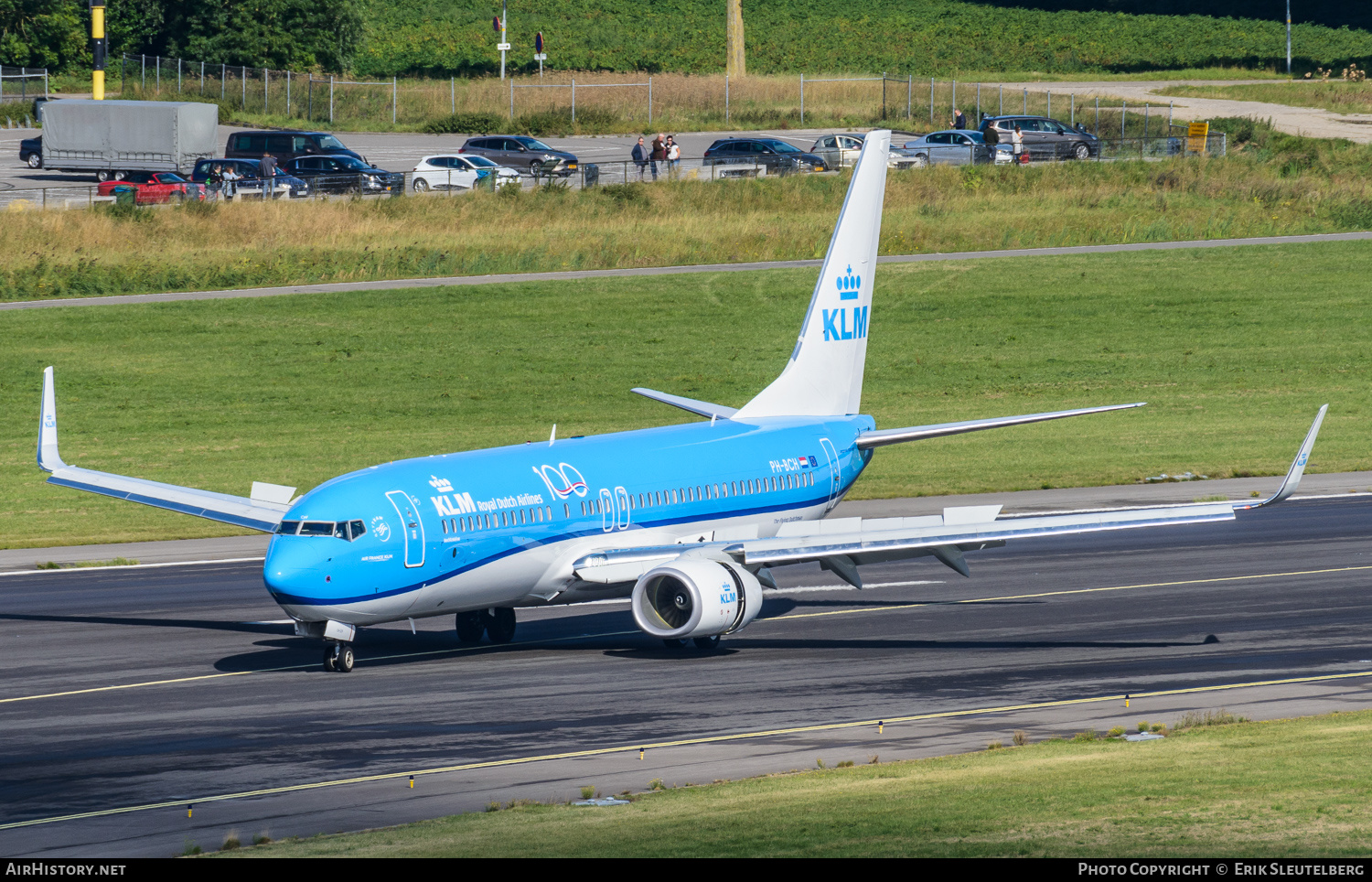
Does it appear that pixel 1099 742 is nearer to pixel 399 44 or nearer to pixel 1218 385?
pixel 1218 385

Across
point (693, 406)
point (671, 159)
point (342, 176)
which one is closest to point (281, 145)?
point (342, 176)

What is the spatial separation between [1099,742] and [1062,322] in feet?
197

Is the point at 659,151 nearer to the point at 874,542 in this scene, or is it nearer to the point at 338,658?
the point at 874,542

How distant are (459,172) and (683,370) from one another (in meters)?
32.5

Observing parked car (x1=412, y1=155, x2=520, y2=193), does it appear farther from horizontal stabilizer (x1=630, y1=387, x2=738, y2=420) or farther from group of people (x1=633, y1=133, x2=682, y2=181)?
horizontal stabilizer (x1=630, y1=387, x2=738, y2=420)

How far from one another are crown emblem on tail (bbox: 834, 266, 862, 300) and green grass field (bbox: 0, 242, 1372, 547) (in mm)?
15305

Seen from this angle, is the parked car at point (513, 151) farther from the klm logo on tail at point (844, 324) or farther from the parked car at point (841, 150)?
the klm logo on tail at point (844, 324)

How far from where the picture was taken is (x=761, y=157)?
346ft

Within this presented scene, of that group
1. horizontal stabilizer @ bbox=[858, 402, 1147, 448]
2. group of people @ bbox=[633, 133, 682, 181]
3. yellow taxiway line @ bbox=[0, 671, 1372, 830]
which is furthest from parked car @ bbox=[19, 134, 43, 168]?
yellow taxiway line @ bbox=[0, 671, 1372, 830]

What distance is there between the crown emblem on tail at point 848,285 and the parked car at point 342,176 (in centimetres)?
5580

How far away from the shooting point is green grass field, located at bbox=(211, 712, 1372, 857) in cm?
1816

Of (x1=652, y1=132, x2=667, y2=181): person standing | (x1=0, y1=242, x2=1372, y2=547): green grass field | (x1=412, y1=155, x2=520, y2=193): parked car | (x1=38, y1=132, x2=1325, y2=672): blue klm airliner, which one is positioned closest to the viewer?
(x1=38, y1=132, x2=1325, y2=672): blue klm airliner

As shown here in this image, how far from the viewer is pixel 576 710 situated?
29.1 meters

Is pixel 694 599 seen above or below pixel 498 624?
above
